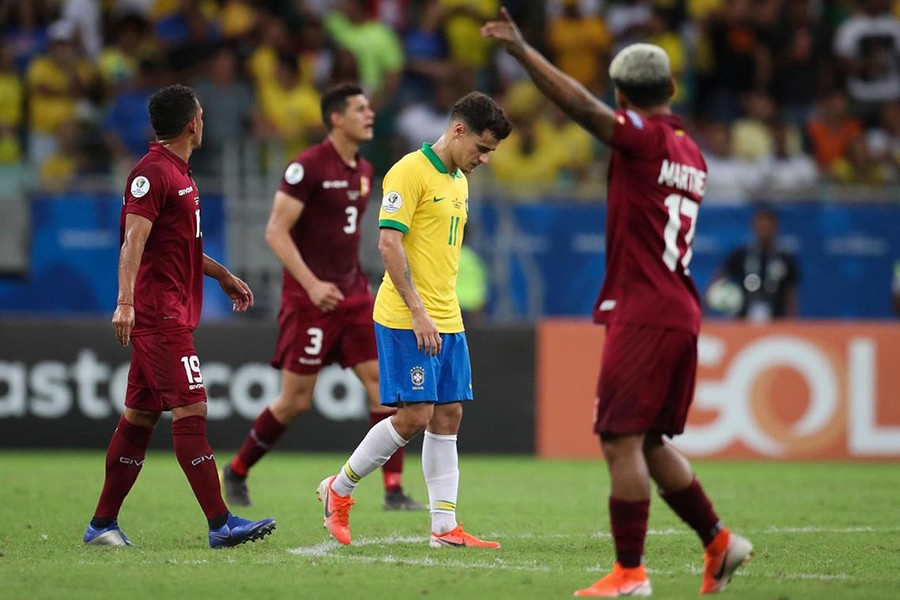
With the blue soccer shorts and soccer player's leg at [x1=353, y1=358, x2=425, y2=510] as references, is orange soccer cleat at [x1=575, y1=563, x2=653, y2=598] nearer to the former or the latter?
the blue soccer shorts

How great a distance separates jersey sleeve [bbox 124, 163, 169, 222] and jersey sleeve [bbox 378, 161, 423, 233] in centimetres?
117

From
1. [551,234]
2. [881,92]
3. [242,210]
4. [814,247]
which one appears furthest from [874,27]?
[242,210]

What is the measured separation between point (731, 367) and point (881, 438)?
171 centimetres

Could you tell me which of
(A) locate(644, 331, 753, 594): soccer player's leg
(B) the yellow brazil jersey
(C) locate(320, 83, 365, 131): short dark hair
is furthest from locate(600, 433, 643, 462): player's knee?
(C) locate(320, 83, 365, 131): short dark hair

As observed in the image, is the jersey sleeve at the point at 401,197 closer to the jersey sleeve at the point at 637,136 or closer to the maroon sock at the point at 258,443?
the jersey sleeve at the point at 637,136

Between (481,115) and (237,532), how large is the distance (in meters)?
2.62

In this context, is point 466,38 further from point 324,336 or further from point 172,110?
point 172,110

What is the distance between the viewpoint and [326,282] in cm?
1020

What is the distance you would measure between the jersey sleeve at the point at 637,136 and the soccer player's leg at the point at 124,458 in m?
3.11

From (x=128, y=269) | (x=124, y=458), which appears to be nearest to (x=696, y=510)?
(x=128, y=269)

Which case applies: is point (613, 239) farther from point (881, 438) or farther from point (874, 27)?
point (874, 27)

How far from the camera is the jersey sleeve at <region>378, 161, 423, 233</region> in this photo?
803 cm

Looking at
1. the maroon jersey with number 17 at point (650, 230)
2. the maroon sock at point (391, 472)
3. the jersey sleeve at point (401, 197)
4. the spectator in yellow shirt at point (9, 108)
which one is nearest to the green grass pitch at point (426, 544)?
the maroon sock at point (391, 472)

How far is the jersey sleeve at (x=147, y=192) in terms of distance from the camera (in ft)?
25.3
